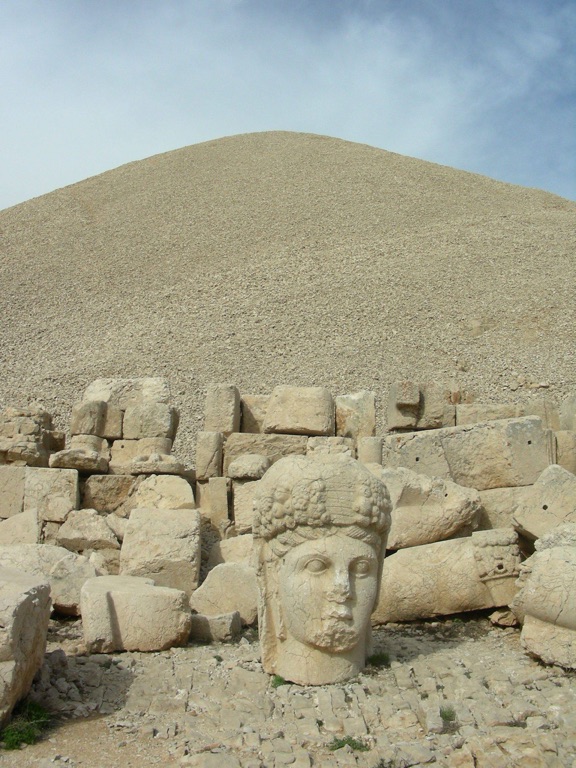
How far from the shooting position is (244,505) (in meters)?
8.14

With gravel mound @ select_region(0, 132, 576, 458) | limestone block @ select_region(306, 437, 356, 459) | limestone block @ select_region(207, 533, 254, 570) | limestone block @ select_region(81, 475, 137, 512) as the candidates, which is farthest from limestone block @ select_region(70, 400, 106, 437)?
gravel mound @ select_region(0, 132, 576, 458)

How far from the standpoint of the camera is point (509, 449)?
7438 millimetres

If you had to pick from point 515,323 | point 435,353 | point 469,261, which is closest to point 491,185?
point 469,261

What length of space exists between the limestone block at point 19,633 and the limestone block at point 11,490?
362 cm

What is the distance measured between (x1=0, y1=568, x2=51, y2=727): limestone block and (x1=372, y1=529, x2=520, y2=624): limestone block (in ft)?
8.00

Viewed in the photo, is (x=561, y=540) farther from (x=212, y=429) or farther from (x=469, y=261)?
(x=469, y=261)

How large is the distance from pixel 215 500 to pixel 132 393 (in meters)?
1.71

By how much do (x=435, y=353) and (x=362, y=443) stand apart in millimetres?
14044

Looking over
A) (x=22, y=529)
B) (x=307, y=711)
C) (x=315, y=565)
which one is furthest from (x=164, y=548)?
(x=307, y=711)

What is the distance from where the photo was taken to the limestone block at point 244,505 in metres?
8.05

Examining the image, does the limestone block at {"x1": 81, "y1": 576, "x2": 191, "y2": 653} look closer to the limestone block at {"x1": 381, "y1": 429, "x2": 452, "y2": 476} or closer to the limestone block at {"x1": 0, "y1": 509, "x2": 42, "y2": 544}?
the limestone block at {"x1": 0, "y1": 509, "x2": 42, "y2": 544}

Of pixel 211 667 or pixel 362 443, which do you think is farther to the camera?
pixel 362 443

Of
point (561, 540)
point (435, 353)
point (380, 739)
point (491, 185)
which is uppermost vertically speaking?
point (491, 185)

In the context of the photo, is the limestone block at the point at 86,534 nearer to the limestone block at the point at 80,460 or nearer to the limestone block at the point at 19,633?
the limestone block at the point at 80,460
